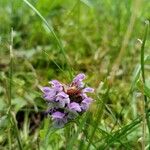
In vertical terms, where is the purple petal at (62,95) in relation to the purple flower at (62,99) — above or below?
above

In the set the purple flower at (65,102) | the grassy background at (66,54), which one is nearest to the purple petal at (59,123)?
the purple flower at (65,102)

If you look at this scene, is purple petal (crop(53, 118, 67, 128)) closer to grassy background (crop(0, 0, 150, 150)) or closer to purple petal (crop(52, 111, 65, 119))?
purple petal (crop(52, 111, 65, 119))

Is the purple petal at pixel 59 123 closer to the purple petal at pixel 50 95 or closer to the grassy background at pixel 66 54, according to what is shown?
the purple petal at pixel 50 95

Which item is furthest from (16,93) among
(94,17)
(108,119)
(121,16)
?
(94,17)

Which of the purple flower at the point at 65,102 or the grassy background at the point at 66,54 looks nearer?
the purple flower at the point at 65,102

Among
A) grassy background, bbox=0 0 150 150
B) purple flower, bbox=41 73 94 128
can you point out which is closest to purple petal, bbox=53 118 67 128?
purple flower, bbox=41 73 94 128

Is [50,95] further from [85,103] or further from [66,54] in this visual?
[66,54]

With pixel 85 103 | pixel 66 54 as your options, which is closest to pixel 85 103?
pixel 85 103

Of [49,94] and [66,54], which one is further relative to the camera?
[66,54]
